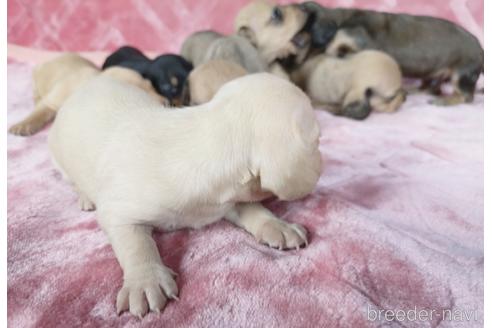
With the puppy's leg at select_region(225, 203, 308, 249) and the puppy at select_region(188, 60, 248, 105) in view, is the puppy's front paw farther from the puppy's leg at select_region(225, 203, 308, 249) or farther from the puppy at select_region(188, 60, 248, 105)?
the puppy at select_region(188, 60, 248, 105)

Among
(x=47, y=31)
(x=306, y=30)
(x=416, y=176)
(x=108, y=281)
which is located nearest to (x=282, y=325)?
(x=108, y=281)

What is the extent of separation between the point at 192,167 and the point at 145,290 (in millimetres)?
358

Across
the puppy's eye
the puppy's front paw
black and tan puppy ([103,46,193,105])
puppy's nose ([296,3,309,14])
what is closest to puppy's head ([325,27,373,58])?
puppy's nose ([296,3,309,14])

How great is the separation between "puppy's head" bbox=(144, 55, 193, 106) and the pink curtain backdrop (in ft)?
5.05

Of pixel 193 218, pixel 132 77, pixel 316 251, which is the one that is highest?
pixel 132 77

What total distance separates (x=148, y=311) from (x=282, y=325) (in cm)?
34

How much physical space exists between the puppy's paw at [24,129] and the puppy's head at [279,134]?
1.58m

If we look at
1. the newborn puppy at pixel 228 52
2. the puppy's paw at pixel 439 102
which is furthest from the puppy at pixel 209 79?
the puppy's paw at pixel 439 102

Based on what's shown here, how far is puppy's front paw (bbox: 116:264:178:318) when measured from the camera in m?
1.32

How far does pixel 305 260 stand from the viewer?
1.56 metres

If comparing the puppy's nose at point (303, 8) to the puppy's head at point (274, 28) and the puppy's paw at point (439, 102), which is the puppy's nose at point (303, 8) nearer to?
the puppy's head at point (274, 28)

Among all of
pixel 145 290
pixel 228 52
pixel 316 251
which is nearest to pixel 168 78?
pixel 228 52

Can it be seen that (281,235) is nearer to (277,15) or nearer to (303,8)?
(277,15)

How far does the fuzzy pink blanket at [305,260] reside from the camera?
137 centimetres
